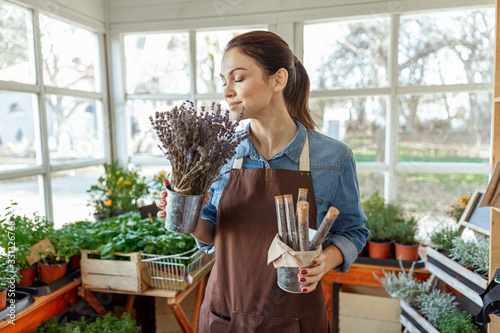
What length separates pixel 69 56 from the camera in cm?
266

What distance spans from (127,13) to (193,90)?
80 cm

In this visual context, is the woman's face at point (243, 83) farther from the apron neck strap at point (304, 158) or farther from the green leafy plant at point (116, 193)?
the green leafy plant at point (116, 193)

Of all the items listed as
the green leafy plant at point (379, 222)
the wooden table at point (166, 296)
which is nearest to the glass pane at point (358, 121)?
the green leafy plant at point (379, 222)

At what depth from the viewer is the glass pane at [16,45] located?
2.13 m

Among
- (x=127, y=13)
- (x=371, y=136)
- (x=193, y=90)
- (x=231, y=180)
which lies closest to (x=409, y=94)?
(x=371, y=136)

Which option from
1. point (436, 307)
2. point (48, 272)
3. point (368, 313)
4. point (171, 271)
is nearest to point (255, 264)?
point (171, 271)

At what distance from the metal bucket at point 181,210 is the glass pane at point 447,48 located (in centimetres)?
207

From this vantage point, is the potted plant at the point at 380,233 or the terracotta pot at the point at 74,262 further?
the potted plant at the point at 380,233

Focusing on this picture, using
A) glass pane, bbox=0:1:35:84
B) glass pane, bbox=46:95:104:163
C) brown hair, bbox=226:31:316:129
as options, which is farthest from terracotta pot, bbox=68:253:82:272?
brown hair, bbox=226:31:316:129

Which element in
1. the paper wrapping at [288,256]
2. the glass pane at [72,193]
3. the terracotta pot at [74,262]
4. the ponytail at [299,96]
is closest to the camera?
the paper wrapping at [288,256]

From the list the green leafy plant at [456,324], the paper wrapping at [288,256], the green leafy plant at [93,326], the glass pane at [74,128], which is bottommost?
the green leafy plant at [93,326]

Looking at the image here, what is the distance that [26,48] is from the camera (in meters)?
2.29

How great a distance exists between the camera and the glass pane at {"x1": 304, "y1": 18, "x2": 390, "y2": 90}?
8.34ft

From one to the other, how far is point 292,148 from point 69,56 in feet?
7.26
